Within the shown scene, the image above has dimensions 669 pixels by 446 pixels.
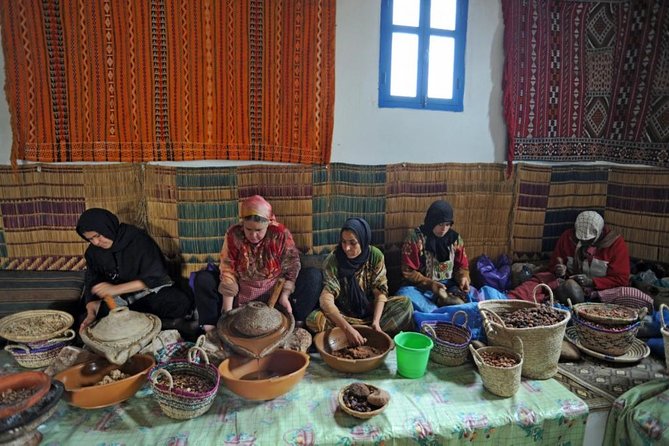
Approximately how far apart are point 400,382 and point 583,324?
1.11m

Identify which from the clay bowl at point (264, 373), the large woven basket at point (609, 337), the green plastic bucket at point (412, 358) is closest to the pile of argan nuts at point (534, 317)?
the large woven basket at point (609, 337)

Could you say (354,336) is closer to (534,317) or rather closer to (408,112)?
(534,317)

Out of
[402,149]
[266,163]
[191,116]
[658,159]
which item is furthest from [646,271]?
[191,116]

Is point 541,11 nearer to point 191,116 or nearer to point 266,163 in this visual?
point 266,163

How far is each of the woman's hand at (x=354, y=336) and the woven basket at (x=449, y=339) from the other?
0.36 metres

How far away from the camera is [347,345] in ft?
8.44

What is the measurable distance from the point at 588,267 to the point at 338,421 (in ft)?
7.91

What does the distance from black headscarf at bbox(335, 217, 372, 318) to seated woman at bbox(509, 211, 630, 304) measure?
1.27 metres

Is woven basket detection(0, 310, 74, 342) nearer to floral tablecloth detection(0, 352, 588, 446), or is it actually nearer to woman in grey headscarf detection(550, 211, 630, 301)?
floral tablecloth detection(0, 352, 588, 446)

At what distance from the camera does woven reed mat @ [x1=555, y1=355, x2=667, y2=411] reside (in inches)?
86.0

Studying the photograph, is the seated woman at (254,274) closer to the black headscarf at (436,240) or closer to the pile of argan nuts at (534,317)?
the black headscarf at (436,240)

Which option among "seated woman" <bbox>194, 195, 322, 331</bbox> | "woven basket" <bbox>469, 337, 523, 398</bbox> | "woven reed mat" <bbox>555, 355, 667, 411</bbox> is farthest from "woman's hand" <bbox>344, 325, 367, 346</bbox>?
"woven reed mat" <bbox>555, 355, 667, 411</bbox>

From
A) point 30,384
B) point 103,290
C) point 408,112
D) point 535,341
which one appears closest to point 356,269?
point 535,341

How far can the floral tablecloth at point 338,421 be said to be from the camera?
1870 mm
